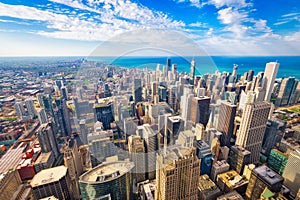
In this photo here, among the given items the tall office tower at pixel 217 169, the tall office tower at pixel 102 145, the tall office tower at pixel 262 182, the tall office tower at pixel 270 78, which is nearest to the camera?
the tall office tower at pixel 102 145

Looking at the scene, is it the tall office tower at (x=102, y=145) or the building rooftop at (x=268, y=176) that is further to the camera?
the building rooftop at (x=268, y=176)

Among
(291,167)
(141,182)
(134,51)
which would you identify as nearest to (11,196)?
(141,182)

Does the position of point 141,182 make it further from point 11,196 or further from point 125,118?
point 11,196

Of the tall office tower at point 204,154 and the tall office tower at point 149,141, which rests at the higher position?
the tall office tower at point 149,141

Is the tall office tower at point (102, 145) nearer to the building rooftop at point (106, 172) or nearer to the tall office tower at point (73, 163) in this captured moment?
the building rooftop at point (106, 172)

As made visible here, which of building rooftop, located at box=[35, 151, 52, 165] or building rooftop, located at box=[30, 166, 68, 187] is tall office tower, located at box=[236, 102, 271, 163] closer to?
building rooftop, located at box=[30, 166, 68, 187]

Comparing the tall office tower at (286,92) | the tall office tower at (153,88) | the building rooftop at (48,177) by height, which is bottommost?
the building rooftop at (48,177)

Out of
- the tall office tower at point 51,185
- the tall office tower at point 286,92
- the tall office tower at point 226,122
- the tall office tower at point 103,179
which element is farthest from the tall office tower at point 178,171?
the tall office tower at point 286,92

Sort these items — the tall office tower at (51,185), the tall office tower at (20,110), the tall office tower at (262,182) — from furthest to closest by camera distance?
the tall office tower at (20,110) → the tall office tower at (262,182) → the tall office tower at (51,185)
